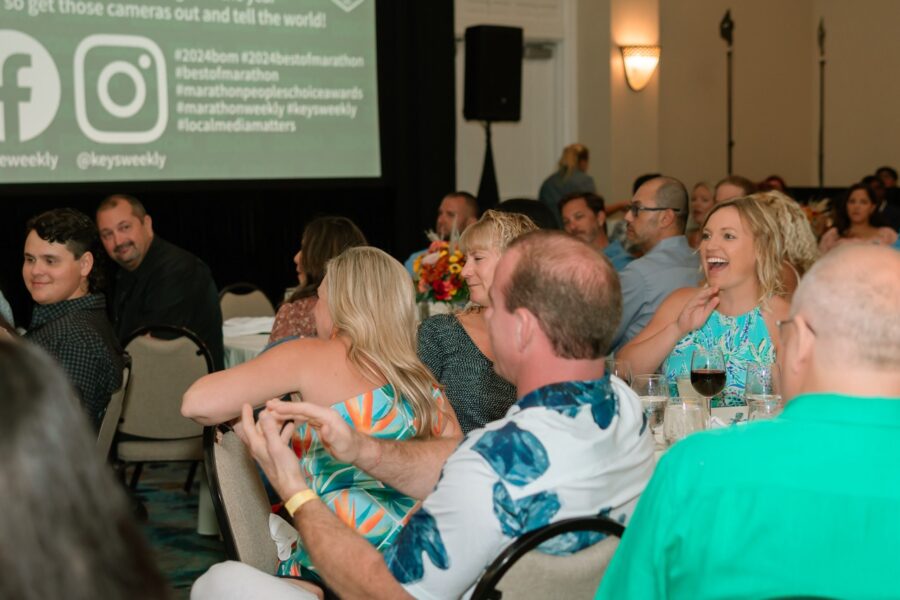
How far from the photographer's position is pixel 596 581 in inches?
71.7

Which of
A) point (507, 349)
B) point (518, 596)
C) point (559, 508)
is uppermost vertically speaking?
point (507, 349)

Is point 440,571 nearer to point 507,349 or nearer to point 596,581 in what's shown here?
point 596,581

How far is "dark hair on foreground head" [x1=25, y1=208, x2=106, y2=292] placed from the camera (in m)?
3.91

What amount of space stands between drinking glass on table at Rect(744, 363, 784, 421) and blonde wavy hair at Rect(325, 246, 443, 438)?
30.1 inches

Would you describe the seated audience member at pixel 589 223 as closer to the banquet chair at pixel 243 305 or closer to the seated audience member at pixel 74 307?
the banquet chair at pixel 243 305

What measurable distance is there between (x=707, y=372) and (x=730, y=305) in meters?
0.85

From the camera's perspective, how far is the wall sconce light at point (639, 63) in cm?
1115

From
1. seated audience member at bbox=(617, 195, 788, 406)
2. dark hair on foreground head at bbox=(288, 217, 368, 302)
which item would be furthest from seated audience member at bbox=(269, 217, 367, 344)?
seated audience member at bbox=(617, 195, 788, 406)

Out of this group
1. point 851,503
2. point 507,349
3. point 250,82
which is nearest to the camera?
point 851,503

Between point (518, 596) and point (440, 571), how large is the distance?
127mm

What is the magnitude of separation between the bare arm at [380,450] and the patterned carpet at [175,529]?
1852 millimetres

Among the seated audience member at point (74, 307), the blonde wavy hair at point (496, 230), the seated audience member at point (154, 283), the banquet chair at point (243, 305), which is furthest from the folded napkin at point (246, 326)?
the blonde wavy hair at point (496, 230)

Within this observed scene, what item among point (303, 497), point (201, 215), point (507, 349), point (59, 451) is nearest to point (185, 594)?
point (303, 497)

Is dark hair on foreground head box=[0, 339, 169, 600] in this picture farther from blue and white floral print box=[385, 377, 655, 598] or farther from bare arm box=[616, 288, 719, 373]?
bare arm box=[616, 288, 719, 373]
